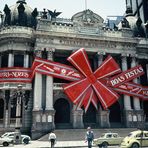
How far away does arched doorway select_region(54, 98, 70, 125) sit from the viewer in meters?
34.3

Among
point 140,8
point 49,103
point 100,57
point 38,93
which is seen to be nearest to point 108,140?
point 49,103

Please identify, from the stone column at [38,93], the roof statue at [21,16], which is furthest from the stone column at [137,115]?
the roof statue at [21,16]

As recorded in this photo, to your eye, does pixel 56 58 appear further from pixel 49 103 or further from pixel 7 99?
pixel 7 99

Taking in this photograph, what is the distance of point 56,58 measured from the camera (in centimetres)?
3678

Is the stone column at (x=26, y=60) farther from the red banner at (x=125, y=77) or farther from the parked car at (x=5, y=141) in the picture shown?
the parked car at (x=5, y=141)

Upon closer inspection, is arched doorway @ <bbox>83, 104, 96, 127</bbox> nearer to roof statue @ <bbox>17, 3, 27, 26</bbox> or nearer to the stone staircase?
the stone staircase

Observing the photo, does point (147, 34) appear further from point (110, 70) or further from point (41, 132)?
point (41, 132)

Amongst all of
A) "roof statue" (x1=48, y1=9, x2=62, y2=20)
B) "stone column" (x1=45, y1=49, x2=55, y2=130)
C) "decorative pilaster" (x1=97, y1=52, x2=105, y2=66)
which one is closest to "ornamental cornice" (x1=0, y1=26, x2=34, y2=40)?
"stone column" (x1=45, y1=49, x2=55, y2=130)

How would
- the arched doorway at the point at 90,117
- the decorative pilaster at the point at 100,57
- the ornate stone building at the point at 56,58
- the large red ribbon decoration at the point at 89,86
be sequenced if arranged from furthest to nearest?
the decorative pilaster at the point at 100,57 → the arched doorway at the point at 90,117 → the ornate stone building at the point at 56,58 → the large red ribbon decoration at the point at 89,86

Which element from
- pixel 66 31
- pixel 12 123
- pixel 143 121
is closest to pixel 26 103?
pixel 12 123

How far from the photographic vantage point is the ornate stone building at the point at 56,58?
3284 centimetres

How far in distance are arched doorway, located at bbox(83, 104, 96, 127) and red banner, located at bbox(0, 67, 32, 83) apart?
363 inches

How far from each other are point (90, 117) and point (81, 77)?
240 inches

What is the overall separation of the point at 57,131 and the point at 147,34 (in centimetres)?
2522
